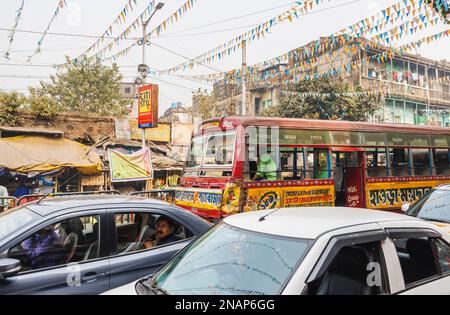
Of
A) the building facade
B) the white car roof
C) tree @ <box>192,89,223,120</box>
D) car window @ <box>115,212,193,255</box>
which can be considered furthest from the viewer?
tree @ <box>192,89,223,120</box>

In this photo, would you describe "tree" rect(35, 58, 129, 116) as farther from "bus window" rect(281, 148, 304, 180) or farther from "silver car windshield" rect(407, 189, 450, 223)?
"silver car windshield" rect(407, 189, 450, 223)

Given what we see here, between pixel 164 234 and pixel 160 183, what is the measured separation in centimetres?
1398

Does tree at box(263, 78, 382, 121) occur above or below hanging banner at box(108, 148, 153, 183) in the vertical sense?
above

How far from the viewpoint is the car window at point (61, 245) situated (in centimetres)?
334

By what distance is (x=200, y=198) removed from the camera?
27.4 ft

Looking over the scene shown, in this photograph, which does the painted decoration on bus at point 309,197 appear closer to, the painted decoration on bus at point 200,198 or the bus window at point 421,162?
the painted decoration on bus at point 200,198

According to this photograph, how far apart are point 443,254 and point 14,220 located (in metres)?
3.98

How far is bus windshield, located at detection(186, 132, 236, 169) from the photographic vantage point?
8.22 meters

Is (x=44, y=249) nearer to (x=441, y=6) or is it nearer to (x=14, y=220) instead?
(x=14, y=220)

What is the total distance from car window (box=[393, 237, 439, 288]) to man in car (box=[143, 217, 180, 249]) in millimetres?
2381

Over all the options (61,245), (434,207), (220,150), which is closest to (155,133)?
(220,150)

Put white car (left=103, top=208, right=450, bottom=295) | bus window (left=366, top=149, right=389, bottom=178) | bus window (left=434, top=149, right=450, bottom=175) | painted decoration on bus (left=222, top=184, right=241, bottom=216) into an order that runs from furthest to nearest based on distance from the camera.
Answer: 1. bus window (left=434, top=149, right=450, bottom=175)
2. bus window (left=366, top=149, right=389, bottom=178)
3. painted decoration on bus (left=222, top=184, right=241, bottom=216)
4. white car (left=103, top=208, right=450, bottom=295)

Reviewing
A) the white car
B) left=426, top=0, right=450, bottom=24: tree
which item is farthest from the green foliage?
the white car

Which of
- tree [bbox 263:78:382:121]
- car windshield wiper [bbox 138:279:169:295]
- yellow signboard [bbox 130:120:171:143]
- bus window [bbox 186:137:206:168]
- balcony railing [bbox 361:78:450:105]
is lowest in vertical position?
car windshield wiper [bbox 138:279:169:295]
